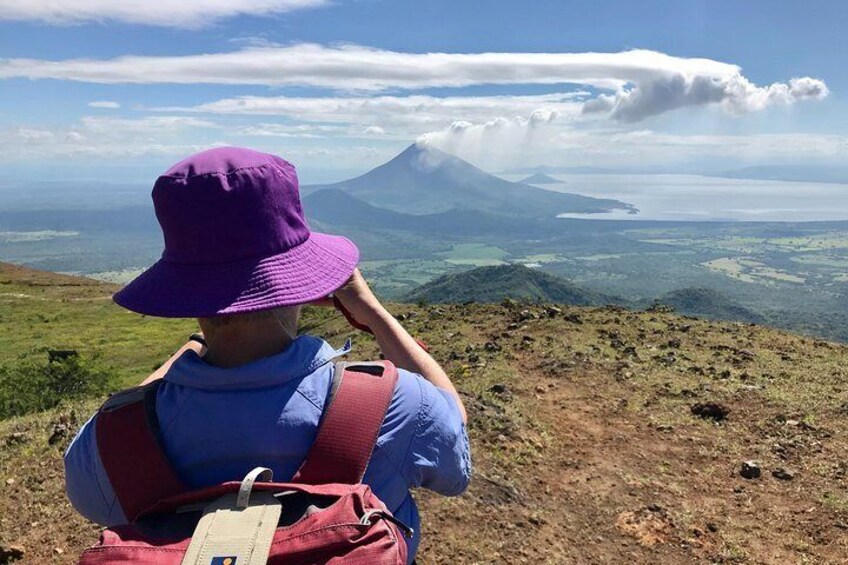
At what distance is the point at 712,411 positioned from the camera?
922 centimetres

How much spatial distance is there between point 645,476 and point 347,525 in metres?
6.83

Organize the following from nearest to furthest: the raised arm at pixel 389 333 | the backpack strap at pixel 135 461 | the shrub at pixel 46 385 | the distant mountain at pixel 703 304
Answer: the backpack strap at pixel 135 461, the raised arm at pixel 389 333, the shrub at pixel 46 385, the distant mountain at pixel 703 304

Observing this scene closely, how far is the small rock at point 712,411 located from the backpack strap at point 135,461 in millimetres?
8928

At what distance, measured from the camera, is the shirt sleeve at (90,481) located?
1.85 m

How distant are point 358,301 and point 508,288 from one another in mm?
79497

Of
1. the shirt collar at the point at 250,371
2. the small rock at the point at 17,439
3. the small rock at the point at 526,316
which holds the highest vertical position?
the shirt collar at the point at 250,371

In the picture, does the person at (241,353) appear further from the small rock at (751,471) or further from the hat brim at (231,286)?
the small rock at (751,471)

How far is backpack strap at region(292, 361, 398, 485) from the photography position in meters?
1.79

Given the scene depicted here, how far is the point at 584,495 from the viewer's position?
711 cm

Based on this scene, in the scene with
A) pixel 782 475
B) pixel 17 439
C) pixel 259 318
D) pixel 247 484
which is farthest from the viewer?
pixel 17 439

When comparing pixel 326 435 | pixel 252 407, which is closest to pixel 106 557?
pixel 252 407

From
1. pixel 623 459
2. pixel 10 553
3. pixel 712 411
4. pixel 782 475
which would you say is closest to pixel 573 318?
pixel 712 411

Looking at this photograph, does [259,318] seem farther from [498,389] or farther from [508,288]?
[508,288]

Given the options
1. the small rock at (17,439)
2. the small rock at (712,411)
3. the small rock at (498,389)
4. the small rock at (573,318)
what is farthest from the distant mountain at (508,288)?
the small rock at (17,439)
